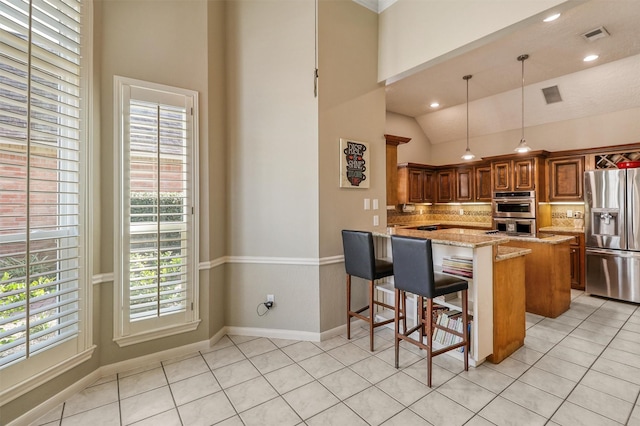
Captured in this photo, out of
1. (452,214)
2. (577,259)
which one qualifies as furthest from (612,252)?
(452,214)

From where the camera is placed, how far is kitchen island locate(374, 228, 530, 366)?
7.83 ft

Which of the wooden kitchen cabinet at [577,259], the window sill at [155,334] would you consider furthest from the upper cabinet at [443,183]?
the window sill at [155,334]

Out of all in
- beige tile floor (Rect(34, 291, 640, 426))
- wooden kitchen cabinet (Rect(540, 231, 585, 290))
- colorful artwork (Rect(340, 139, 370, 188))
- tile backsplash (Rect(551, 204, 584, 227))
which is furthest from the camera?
tile backsplash (Rect(551, 204, 584, 227))

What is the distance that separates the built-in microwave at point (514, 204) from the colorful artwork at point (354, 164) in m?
3.73

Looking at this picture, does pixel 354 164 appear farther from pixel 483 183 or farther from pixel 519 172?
pixel 483 183

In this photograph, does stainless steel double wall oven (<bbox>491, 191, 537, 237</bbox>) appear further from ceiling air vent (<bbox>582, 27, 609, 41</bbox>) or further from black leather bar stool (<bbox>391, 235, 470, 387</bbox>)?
black leather bar stool (<bbox>391, 235, 470, 387</bbox>)

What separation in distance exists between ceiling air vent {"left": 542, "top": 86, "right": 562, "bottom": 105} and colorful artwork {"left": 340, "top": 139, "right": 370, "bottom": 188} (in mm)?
3977

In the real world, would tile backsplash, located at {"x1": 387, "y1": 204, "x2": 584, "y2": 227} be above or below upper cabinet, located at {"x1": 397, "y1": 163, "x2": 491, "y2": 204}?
below

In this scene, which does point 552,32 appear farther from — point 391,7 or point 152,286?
point 152,286

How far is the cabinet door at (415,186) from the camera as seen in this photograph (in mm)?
6516

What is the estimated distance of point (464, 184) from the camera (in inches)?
256

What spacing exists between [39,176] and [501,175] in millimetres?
6630

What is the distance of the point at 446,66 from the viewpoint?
4297 mm

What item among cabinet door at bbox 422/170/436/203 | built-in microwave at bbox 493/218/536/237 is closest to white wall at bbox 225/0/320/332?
built-in microwave at bbox 493/218/536/237
